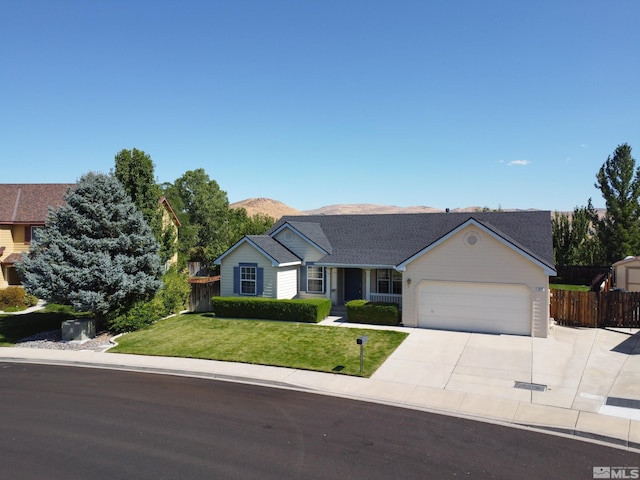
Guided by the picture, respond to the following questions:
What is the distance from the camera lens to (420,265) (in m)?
21.0

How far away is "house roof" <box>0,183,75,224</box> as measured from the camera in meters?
32.2

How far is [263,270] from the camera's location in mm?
24672

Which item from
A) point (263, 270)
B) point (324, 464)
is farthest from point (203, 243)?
point (324, 464)

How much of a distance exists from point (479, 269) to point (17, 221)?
3045 cm

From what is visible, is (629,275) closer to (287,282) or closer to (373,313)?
(373,313)

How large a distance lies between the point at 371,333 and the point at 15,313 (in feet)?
71.5

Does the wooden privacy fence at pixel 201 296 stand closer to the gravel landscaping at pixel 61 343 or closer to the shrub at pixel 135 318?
the shrub at pixel 135 318

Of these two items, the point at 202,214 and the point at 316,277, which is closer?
the point at 316,277

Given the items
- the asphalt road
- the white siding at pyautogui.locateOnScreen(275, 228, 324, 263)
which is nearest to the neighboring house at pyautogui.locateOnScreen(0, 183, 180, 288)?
the white siding at pyautogui.locateOnScreen(275, 228, 324, 263)

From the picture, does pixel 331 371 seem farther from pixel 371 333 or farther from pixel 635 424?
pixel 635 424

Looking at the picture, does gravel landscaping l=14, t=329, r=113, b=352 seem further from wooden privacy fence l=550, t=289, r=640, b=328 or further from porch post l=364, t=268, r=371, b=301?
wooden privacy fence l=550, t=289, r=640, b=328

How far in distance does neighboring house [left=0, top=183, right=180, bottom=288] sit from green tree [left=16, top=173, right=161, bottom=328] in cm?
916

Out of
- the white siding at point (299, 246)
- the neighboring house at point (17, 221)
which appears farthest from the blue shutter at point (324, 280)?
the neighboring house at point (17, 221)
